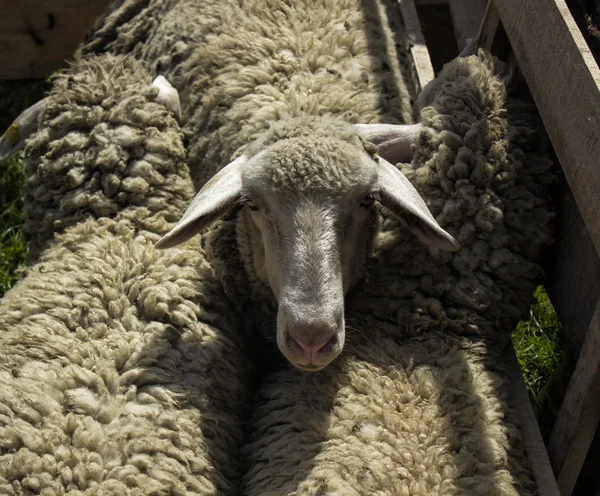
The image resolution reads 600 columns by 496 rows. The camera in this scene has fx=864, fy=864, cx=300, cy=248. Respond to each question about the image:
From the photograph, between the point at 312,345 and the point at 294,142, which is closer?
the point at 312,345

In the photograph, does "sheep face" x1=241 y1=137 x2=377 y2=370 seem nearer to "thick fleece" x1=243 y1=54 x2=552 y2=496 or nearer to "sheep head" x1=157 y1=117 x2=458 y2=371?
"sheep head" x1=157 y1=117 x2=458 y2=371

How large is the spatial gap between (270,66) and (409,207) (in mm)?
1199

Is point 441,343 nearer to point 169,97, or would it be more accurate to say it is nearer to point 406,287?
point 406,287

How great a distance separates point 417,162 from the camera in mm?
3389

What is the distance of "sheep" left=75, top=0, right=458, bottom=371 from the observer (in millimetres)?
2873

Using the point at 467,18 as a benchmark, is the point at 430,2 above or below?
below

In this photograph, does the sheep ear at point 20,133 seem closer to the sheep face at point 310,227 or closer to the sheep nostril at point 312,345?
the sheep face at point 310,227

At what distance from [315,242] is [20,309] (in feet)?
3.91

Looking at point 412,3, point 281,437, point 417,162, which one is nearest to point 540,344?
point 417,162

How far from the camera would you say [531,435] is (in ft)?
9.84

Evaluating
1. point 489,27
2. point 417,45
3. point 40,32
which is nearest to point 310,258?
point 489,27

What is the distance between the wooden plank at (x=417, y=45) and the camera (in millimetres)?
4254

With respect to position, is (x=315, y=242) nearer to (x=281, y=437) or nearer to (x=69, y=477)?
(x=281, y=437)

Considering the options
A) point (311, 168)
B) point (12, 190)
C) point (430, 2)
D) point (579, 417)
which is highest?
point (311, 168)
